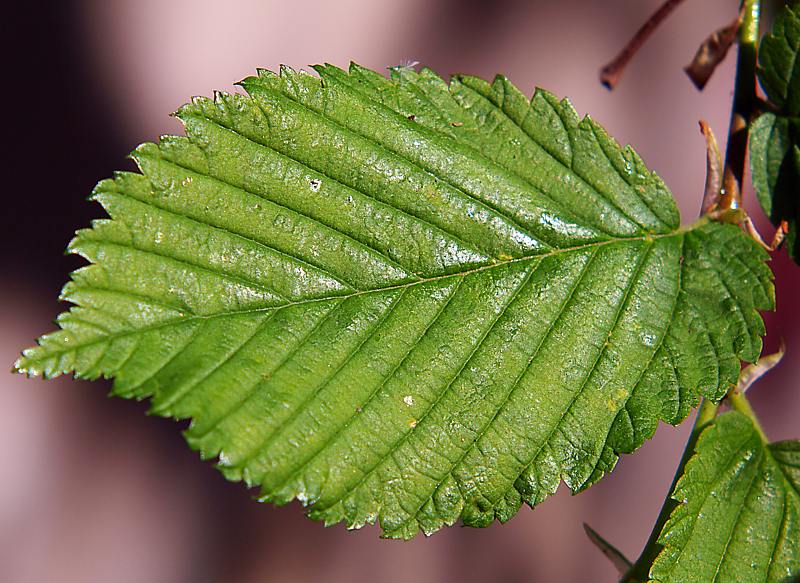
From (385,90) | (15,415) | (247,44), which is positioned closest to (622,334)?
(385,90)

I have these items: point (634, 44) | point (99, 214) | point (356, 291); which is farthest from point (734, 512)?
Answer: point (99, 214)

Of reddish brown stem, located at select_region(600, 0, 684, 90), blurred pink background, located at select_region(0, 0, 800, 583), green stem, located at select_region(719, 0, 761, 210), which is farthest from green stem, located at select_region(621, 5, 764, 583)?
blurred pink background, located at select_region(0, 0, 800, 583)

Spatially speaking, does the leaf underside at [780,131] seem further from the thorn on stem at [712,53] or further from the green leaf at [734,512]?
the green leaf at [734,512]

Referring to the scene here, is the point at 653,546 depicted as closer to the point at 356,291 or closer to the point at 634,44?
the point at 356,291

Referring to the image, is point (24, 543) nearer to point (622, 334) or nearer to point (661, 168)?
point (622, 334)

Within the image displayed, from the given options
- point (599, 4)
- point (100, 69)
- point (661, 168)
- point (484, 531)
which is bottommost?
point (484, 531)
